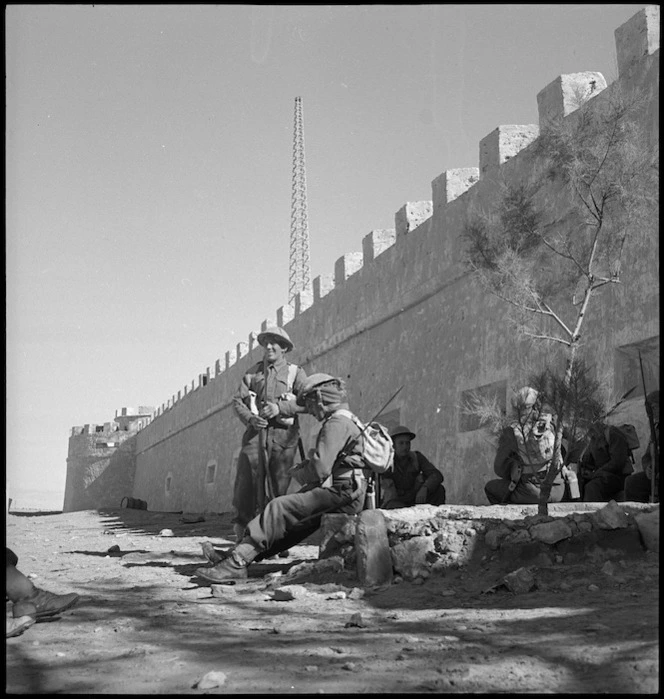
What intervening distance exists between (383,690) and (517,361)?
16.1ft

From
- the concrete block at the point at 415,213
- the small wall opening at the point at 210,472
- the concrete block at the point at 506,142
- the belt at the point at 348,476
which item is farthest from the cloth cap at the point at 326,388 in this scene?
the small wall opening at the point at 210,472

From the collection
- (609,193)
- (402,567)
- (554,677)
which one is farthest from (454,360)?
(554,677)

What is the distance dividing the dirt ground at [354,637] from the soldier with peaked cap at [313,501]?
135 millimetres

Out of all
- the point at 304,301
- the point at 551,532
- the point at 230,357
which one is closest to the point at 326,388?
the point at 551,532

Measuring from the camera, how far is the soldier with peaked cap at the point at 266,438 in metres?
5.94

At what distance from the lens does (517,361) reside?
6.82 metres

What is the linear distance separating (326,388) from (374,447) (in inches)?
16.6

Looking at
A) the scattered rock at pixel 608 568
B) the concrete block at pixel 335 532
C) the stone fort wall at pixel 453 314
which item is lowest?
the scattered rock at pixel 608 568

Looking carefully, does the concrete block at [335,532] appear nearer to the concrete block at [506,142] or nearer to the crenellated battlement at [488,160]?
the crenellated battlement at [488,160]

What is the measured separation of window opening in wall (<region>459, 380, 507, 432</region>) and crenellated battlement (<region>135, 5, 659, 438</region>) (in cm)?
170

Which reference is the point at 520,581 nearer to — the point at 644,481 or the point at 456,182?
the point at 644,481

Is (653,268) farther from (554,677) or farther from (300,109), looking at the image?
(300,109)

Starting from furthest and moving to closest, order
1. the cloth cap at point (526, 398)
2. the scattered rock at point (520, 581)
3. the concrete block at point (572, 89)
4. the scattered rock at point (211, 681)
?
the concrete block at point (572, 89), the cloth cap at point (526, 398), the scattered rock at point (520, 581), the scattered rock at point (211, 681)

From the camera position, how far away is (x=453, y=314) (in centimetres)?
805
